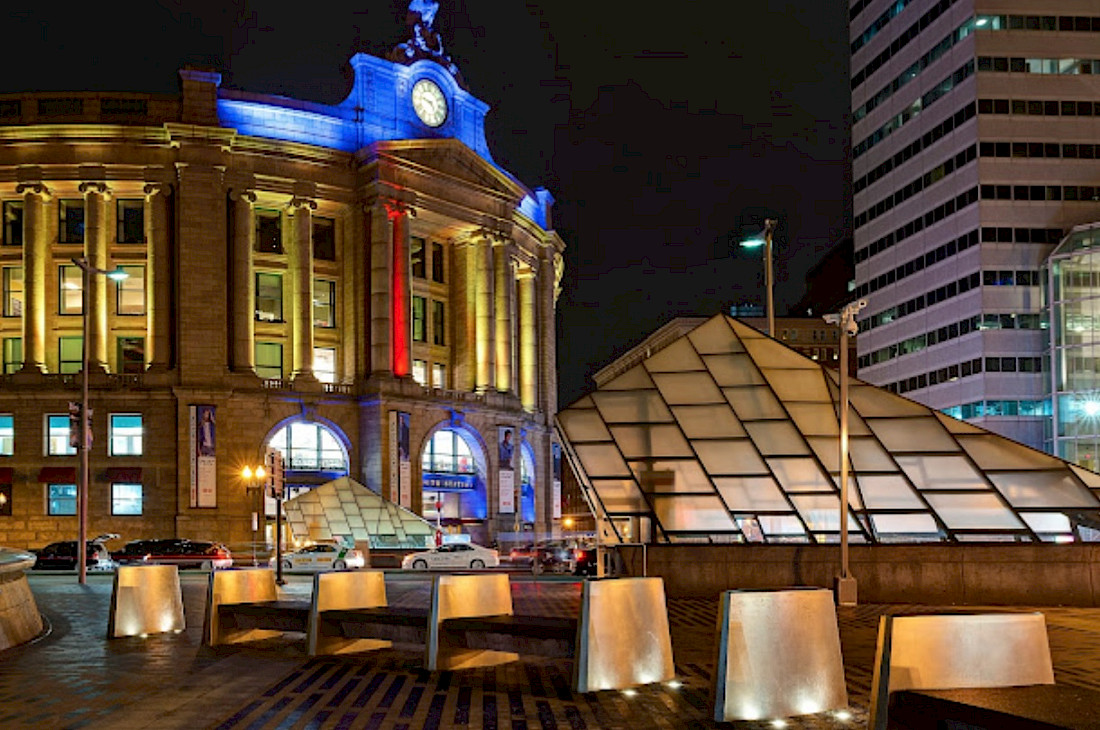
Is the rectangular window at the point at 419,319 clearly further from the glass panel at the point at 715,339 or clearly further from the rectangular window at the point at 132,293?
the glass panel at the point at 715,339

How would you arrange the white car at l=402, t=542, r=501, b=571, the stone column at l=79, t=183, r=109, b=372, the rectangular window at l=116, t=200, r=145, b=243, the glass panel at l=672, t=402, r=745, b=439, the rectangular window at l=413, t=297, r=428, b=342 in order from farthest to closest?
the rectangular window at l=413, t=297, r=428, b=342 < the rectangular window at l=116, t=200, r=145, b=243 < the stone column at l=79, t=183, r=109, b=372 < the white car at l=402, t=542, r=501, b=571 < the glass panel at l=672, t=402, r=745, b=439

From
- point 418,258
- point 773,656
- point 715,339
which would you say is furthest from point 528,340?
point 773,656

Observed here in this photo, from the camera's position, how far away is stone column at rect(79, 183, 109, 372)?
75188 mm

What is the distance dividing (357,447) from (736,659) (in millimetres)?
70187

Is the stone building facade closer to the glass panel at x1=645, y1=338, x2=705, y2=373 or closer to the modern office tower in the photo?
the modern office tower

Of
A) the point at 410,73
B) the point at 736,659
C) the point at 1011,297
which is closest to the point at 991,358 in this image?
the point at 1011,297

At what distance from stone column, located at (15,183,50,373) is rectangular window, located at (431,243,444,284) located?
27148 millimetres

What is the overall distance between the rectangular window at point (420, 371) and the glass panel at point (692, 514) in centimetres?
5842

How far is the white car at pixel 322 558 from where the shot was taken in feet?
185

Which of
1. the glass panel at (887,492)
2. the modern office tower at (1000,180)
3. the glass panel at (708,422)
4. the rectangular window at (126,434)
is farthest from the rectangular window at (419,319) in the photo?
the glass panel at (887,492)

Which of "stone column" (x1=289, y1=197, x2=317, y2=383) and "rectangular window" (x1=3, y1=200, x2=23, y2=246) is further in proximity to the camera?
"stone column" (x1=289, y1=197, x2=317, y2=383)

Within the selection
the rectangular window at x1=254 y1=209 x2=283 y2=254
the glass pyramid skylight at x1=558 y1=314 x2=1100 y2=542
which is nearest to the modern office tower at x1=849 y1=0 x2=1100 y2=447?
the rectangular window at x1=254 y1=209 x2=283 y2=254

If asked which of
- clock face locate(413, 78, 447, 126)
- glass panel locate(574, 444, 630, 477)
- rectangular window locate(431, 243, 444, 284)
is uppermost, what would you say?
clock face locate(413, 78, 447, 126)

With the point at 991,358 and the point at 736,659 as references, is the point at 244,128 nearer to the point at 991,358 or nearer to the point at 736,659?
the point at 991,358
